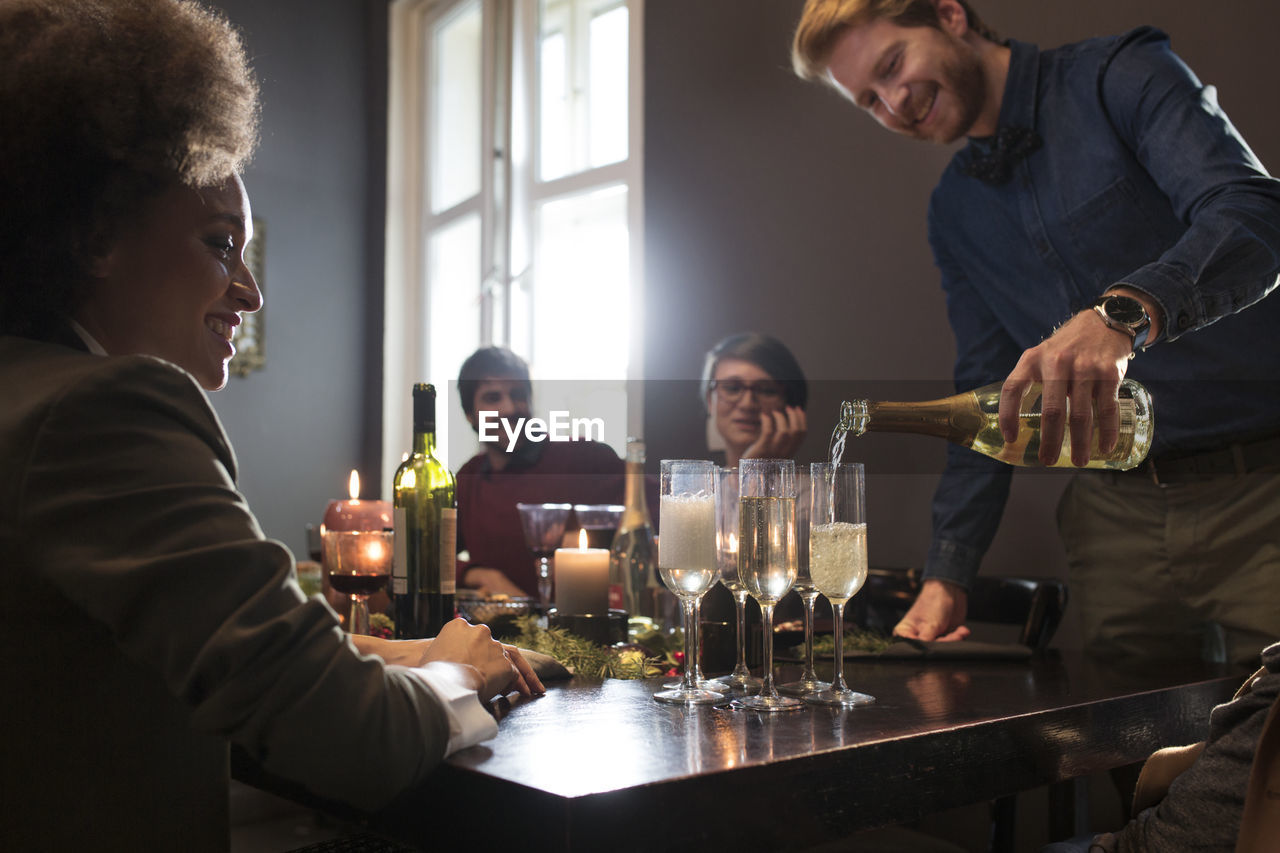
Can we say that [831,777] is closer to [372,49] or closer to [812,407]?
[812,407]

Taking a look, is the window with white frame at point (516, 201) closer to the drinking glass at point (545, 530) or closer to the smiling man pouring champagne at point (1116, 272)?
the drinking glass at point (545, 530)

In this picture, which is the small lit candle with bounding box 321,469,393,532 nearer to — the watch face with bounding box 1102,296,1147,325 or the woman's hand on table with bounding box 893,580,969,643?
the woman's hand on table with bounding box 893,580,969,643

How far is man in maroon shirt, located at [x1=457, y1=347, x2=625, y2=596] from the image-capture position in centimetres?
292

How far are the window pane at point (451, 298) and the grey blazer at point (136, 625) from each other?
3885mm

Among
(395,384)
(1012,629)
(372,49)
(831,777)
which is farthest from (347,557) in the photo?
(372,49)

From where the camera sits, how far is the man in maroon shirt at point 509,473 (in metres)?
2.92

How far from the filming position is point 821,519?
1.09 metres

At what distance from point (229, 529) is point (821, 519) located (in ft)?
2.00

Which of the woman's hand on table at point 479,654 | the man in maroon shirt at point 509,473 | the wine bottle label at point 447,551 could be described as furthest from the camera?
the man in maroon shirt at point 509,473

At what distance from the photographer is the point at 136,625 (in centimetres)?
69

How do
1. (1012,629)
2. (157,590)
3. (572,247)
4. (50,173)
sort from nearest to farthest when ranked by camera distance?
(157,590), (50,173), (1012,629), (572,247)

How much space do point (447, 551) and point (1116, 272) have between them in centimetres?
112

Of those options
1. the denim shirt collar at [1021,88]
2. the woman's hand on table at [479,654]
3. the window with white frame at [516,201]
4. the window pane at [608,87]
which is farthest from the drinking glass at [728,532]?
the window pane at [608,87]

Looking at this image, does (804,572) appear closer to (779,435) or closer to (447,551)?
(447,551)
